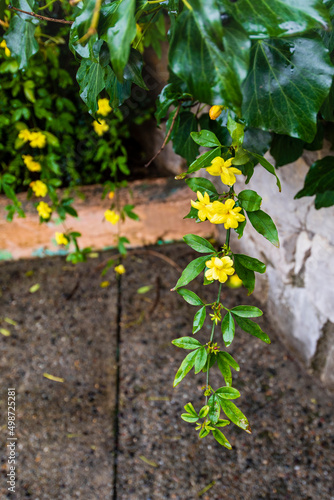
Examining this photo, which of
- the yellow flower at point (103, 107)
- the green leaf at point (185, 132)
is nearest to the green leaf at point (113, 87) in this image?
the green leaf at point (185, 132)

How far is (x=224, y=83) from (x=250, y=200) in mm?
232

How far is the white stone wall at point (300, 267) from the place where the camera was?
1.35 metres

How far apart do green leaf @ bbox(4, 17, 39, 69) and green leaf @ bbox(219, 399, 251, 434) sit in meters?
0.74

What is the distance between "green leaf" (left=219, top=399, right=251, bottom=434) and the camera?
2.21ft

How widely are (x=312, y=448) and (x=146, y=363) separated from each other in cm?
66

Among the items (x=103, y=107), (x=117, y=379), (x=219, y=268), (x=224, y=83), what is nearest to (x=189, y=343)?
(x=219, y=268)

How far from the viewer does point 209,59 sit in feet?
1.56

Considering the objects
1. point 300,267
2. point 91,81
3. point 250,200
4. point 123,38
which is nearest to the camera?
point 123,38

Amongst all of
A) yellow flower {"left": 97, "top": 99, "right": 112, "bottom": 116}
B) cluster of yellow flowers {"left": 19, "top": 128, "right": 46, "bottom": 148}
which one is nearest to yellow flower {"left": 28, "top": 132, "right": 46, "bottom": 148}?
cluster of yellow flowers {"left": 19, "top": 128, "right": 46, "bottom": 148}

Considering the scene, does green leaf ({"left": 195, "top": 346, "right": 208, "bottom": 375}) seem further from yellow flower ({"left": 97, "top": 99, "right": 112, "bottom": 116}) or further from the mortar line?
yellow flower ({"left": 97, "top": 99, "right": 112, "bottom": 116})

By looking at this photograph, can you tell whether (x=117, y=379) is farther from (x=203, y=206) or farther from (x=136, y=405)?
(x=203, y=206)

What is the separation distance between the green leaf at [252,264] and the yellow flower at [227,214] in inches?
2.1

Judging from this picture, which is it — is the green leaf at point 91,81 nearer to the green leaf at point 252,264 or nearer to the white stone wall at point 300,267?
the green leaf at point 252,264

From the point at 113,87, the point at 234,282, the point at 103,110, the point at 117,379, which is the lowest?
the point at 117,379
